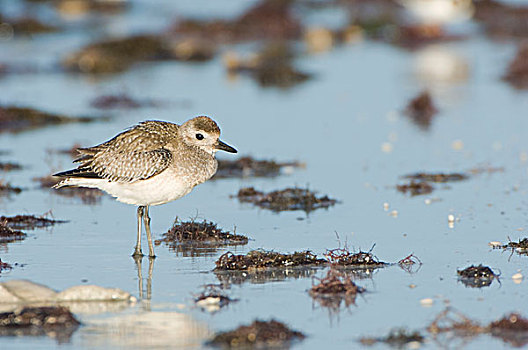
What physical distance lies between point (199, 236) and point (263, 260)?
4.78 feet

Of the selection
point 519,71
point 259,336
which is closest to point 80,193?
point 259,336

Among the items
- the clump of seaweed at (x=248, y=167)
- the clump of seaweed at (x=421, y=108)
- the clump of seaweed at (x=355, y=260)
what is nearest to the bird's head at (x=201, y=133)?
the clump of seaweed at (x=355, y=260)

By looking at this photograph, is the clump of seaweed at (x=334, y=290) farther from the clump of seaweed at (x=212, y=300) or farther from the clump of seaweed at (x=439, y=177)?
the clump of seaweed at (x=439, y=177)

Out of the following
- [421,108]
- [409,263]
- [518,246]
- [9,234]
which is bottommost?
[409,263]

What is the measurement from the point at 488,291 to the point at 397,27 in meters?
25.3

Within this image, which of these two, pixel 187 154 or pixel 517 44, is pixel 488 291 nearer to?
pixel 187 154

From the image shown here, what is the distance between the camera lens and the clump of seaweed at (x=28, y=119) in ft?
61.0

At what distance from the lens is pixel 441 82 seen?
906 inches

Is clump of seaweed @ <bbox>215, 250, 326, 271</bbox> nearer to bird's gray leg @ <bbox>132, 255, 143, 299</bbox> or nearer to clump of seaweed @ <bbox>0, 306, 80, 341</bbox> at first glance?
bird's gray leg @ <bbox>132, 255, 143, 299</bbox>

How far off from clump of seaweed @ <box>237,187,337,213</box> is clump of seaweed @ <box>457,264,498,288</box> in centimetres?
358

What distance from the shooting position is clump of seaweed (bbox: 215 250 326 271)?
9477 mm

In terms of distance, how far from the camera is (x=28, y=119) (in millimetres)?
18844

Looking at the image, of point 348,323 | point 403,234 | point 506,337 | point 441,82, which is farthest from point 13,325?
point 441,82

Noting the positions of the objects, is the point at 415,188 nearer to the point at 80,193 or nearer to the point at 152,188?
the point at 152,188
